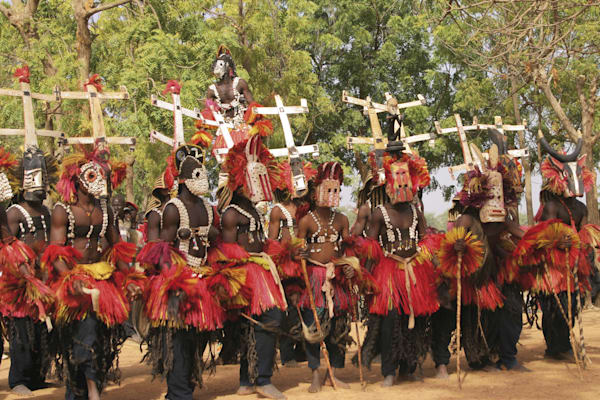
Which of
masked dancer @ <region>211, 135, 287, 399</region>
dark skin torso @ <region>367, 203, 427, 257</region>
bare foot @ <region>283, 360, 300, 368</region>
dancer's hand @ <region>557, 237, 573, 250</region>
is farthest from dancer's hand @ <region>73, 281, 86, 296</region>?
dancer's hand @ <region>557, 237, 573, 250</region>

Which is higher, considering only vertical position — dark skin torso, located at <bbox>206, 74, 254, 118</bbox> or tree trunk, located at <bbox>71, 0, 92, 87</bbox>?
tree trunk, located at <bbox>71, 0, 92, 87</bbox>

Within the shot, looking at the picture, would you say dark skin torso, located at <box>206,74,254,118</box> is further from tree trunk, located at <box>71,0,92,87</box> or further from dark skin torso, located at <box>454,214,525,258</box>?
dark skin torso, located at <box>454,214,525,258</box>

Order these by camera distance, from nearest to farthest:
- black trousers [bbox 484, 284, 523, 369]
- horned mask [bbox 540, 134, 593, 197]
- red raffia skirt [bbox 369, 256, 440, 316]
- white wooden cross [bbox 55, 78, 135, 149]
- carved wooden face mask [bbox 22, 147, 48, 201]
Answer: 1. carved wooden face mask [bbox 22, 147, 48, 201]
2. red raffia skirt [bbox 369, 256, 440, 316]
3. white wooden cross [bbox 55, 78, 135, 149]
4. black trousers [bbox 484, 284, 523, 369]
5. horned mask [bbox 540, 134, 593, 197]

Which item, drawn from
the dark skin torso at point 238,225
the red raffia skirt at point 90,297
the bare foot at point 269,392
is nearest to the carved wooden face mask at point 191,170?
the dark skin torso at point 238,225

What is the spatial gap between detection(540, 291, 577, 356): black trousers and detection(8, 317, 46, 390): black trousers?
5221mm

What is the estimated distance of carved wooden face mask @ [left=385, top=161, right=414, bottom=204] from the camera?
753 centimetres

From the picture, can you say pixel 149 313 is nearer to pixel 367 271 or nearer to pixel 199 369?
pixel 199 369

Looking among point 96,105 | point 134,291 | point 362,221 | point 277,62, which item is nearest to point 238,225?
point 134,291

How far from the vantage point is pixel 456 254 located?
7.59m

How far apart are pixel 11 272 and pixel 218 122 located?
362 centimetres

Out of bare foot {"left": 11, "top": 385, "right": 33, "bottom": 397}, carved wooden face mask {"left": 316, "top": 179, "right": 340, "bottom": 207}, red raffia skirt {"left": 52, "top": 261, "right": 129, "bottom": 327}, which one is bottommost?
bare foot {"left": 11, "top": 385, "right": 33, "bottom": 397}

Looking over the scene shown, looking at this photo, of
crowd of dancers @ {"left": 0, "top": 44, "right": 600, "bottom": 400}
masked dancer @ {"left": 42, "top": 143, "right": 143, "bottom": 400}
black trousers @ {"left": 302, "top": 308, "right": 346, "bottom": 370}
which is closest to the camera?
masked dancer @ {"left": 42, "top": 143, "right": 143, "bottom": 400}

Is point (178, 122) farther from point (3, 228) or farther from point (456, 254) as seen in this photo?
point (456, 254)

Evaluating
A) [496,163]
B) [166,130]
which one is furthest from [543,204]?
[166,130]
